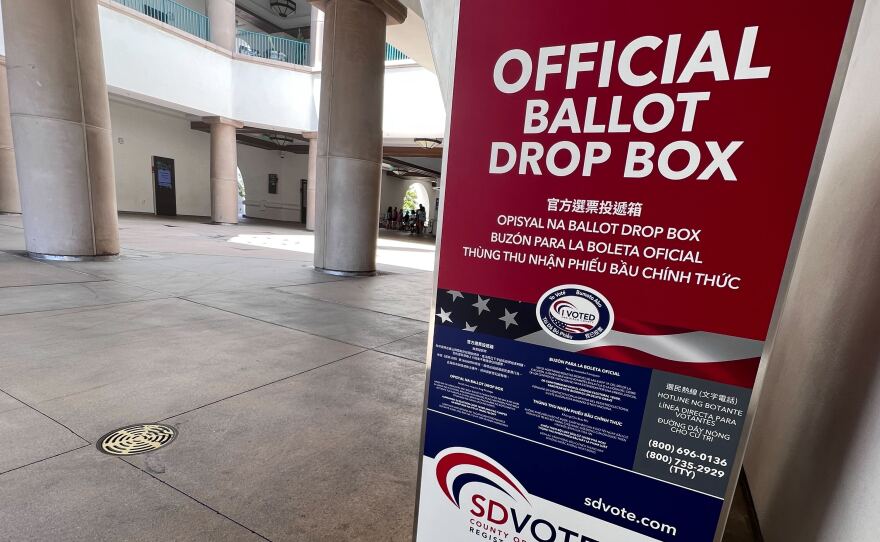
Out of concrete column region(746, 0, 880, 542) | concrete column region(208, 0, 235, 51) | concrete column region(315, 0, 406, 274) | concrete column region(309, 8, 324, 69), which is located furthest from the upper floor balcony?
concrete column region(746, 0, 880, 542)

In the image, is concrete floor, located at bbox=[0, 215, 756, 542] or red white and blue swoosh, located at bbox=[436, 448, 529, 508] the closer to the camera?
red white and blue swoosh, located at bbox=[436, 448, 529, 508]

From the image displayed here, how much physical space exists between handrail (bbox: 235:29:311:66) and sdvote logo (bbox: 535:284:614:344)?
2131 centimetres

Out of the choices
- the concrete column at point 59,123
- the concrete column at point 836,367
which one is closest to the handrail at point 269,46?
the concrete column at point 59,123

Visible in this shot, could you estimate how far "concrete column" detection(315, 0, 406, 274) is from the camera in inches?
295

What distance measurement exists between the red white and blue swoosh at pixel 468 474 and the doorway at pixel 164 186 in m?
25.4

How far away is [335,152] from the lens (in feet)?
25.4

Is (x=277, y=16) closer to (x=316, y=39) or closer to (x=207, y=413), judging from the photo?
(x=316, y=39)

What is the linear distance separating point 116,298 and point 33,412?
306cm

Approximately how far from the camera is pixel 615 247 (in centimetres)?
119

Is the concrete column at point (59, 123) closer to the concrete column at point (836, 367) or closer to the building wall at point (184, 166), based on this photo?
the concrete column at point (836, 367)

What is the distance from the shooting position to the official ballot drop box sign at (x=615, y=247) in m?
1.02

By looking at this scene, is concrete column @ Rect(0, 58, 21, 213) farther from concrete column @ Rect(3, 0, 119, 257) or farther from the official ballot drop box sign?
the official ballot drop box sign

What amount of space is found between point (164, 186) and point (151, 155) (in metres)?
1.60

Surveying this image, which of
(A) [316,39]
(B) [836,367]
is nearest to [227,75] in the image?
(A) [316,39]
